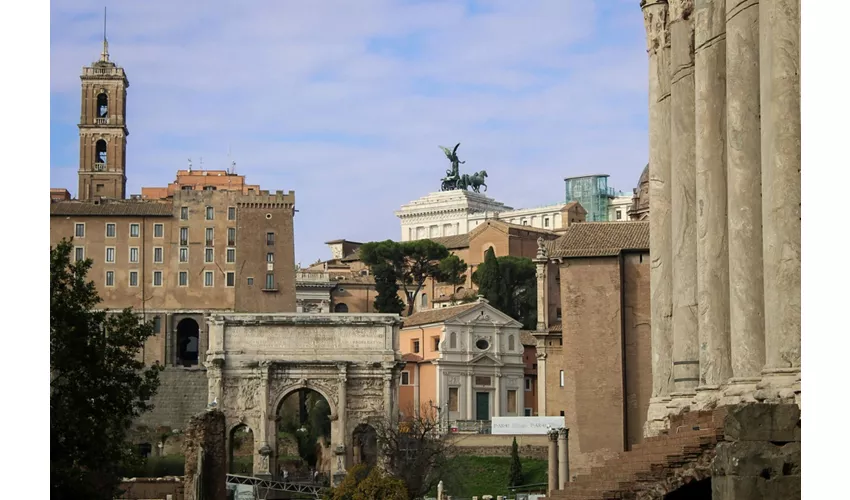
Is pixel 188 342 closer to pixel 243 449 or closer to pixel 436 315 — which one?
pixel 436 315

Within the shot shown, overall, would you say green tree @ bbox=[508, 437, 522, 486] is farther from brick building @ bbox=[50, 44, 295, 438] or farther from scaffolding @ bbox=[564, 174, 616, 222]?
scaffolding @ bbox=[564, 174, 616, 222]

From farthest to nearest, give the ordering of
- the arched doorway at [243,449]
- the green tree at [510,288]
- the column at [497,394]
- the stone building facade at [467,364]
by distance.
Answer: the green tree at [510,288], the column at [497,394], the stone building facade at [467,364], the arched doorway at [243,449]

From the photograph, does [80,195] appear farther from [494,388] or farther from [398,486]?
[398,486]

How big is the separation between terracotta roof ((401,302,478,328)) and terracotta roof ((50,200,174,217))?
1275 cm

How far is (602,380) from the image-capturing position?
28.5 meters

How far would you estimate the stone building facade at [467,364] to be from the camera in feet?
183

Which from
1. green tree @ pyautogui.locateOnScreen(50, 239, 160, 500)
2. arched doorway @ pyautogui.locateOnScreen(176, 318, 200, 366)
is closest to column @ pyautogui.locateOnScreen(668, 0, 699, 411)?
green tree @ pyautogui.locateOnScreen(50, 239, 160, 500)

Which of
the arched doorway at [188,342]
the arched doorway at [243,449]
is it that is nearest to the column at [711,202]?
the arched doorway at [243,449]

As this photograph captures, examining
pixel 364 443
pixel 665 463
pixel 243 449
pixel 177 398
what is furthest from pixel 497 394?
pixel 665 463

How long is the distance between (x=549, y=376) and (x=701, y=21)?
27.7 m

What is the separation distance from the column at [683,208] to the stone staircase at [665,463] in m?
0.54

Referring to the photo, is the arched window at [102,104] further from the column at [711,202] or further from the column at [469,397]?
the column at [711,202]

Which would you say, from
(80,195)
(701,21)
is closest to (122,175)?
(80,195)

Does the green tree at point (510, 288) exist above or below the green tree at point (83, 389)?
above
